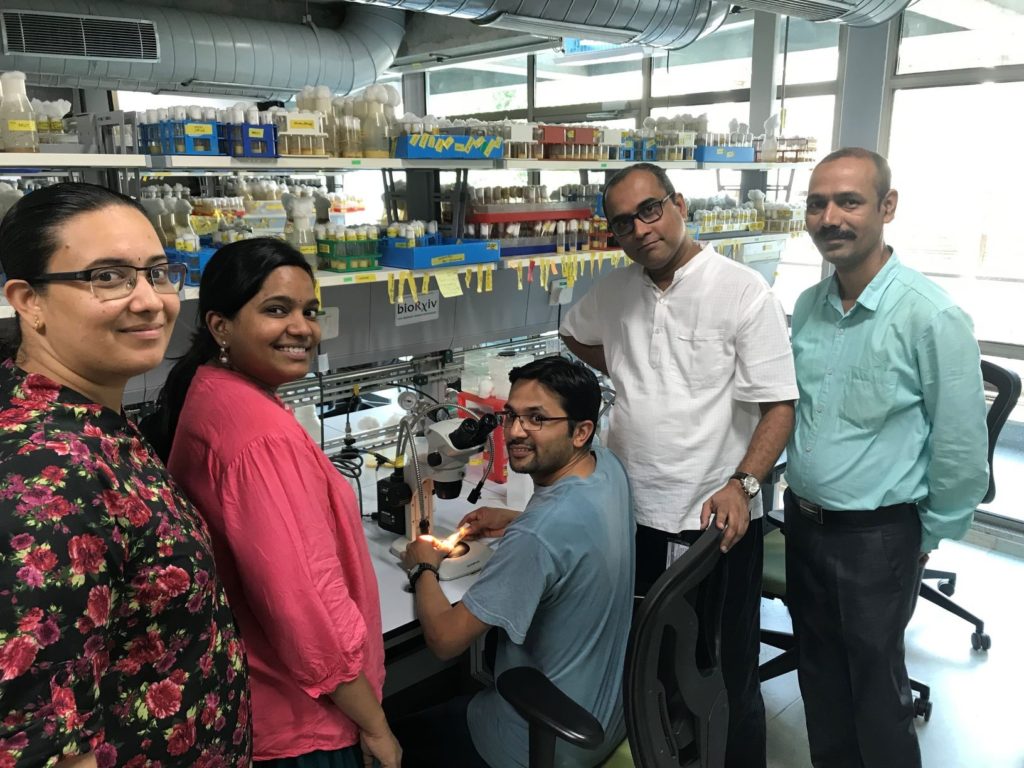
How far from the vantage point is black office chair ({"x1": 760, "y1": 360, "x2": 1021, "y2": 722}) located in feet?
8.11

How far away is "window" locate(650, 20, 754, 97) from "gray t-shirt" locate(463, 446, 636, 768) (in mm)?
4402

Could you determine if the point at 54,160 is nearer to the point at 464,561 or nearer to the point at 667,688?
the point at 464,561

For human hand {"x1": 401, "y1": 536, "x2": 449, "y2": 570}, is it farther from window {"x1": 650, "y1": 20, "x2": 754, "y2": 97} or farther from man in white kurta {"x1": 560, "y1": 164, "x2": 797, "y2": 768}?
window {"x1": 650, "y1": 20, "x2": 754, "y2": 97}

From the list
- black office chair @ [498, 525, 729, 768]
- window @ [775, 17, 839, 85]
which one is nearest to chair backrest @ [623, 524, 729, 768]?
black office chair @ [498, 525, 729, 768]

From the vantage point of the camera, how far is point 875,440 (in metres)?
1.91

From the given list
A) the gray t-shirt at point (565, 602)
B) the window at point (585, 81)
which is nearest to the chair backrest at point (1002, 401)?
the gray t-shirt at point (565, 602)

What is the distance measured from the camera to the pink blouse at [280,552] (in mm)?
1222

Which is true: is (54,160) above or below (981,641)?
above

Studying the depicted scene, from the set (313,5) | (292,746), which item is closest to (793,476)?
(292,746)

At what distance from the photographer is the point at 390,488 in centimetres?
211

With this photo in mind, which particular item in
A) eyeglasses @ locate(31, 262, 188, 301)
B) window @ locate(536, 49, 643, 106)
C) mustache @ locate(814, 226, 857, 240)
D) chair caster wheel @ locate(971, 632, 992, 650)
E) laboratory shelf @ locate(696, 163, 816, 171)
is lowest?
chair caster wheel @ locate(971, 632, 992, 650)

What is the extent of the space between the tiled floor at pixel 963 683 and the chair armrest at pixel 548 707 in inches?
56.3

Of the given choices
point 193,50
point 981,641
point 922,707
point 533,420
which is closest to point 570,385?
point 533,420

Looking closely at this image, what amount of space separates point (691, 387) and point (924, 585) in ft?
5.96
